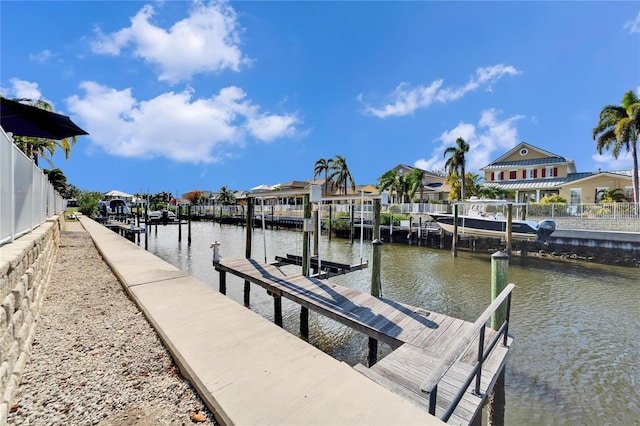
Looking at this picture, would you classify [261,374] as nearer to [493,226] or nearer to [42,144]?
[493,226]

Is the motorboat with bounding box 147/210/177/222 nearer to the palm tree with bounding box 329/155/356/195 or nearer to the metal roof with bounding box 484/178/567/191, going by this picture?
the palm tree with bounding box 329/155/356/195

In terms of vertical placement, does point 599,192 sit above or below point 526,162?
below

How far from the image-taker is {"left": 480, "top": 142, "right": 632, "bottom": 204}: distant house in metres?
26.9

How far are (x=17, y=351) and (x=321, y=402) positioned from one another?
2928 mm

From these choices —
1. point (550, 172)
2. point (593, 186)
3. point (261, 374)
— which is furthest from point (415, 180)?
point (261, 374)

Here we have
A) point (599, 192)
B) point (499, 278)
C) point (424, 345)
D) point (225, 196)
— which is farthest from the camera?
point (225, 196)

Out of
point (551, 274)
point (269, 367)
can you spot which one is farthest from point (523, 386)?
point (551, 274)

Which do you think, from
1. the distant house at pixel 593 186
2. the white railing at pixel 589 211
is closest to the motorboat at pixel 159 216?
the white railing at pixel 589 211

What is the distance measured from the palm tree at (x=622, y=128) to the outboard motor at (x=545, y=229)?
32.0ft

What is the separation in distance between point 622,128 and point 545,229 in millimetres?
12601

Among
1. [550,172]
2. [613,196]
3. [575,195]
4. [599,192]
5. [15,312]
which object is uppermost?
[550,172]

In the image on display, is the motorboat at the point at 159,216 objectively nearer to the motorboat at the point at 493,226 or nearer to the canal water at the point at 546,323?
the canal water at the point at 546,323

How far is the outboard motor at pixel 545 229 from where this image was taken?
17650 millimetres

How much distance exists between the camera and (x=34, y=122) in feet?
18.8
